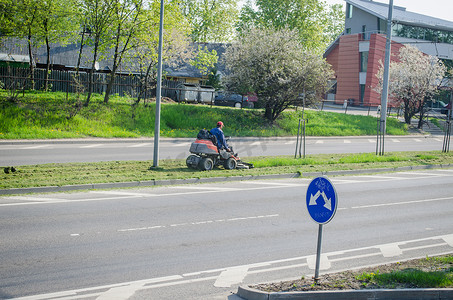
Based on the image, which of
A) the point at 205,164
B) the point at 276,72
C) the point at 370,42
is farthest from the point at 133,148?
the point at 370,42

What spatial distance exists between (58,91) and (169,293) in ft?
95.5

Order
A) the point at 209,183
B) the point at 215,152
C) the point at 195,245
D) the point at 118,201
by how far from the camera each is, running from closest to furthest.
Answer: the point at 195,245, the point at 118,201, the point at 209,183, the point at 215,152

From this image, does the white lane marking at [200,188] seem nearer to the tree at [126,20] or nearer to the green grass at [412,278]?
the green grass at [412,278]

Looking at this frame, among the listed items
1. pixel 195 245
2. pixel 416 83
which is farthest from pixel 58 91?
pixel 416 83

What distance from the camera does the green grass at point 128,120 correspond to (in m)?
25.8

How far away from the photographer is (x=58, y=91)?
32906 mm

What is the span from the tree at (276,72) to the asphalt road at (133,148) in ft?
12.6

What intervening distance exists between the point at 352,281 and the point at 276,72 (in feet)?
90.2

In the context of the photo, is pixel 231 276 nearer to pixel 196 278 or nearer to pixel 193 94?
pixel 196 278

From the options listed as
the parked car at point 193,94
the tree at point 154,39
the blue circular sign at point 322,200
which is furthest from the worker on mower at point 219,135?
the parked car at point 193,94

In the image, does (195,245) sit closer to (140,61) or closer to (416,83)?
(140,61)

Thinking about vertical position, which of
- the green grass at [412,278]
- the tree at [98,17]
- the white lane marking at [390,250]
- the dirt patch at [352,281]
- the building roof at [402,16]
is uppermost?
the building roof at [402,16]

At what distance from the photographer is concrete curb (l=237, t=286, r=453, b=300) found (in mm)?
6207

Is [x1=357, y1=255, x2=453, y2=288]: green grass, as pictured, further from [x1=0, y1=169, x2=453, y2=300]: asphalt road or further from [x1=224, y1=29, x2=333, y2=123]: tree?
[x1=224, y1=29, x2=333, y2=123]: tree
